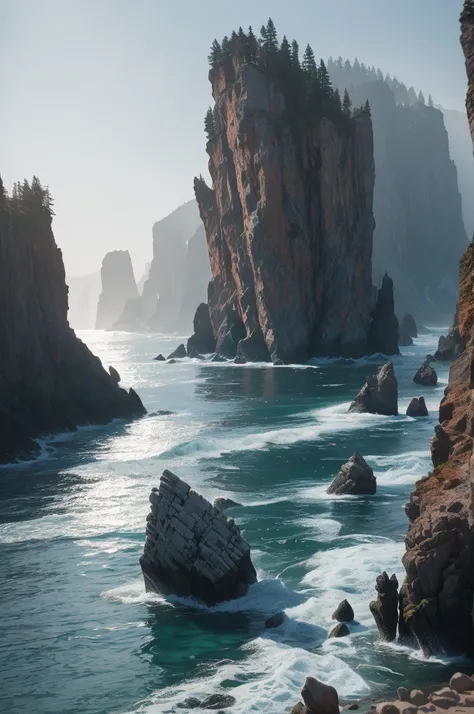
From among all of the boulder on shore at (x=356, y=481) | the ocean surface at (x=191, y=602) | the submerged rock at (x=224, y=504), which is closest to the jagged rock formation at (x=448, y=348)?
the ocean surface at (x=191, y=602)

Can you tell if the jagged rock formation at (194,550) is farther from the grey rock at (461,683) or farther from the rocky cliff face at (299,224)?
the rocky cliff face at (299,224)

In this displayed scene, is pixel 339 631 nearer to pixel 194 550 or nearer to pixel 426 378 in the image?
pixel 194 550

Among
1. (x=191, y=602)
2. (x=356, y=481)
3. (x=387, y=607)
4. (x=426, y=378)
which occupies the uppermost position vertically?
(x=426, y=378)

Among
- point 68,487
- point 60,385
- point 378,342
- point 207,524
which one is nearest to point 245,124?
point 378,342

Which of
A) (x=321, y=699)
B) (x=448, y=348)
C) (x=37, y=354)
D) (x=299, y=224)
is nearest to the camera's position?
(x=321, y=699)

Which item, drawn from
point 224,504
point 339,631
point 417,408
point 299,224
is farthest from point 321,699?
point 299,224

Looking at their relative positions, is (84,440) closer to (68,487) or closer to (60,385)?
(60,385)
